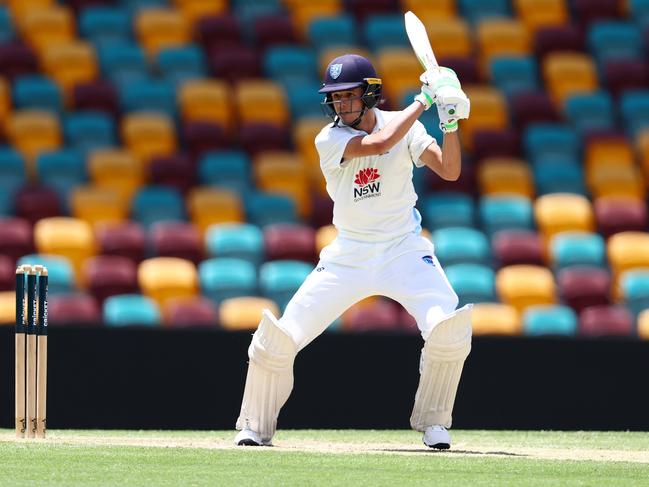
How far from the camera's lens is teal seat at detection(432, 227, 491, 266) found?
988cm

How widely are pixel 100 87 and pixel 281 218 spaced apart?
2.14 meters

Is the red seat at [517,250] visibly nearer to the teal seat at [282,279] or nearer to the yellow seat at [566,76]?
the teal seat at [282,279]

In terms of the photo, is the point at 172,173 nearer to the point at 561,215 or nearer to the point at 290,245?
the point at 290,245

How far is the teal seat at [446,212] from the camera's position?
33.7 feet

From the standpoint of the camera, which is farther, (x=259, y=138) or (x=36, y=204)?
(x=259, y=138)

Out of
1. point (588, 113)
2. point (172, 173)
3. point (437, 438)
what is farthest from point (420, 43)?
point (588, 113)

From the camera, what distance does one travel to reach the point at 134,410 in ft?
24.2

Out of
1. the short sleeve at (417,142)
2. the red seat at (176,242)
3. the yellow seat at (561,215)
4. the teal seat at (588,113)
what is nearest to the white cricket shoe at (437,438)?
the short sleeve at (417,142)

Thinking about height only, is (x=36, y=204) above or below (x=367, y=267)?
above

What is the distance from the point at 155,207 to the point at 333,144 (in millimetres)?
4672

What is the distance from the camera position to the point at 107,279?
370 inches

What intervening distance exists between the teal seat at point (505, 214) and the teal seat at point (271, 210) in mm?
1392

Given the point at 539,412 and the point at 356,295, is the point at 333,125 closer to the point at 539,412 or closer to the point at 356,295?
the point at 356,295

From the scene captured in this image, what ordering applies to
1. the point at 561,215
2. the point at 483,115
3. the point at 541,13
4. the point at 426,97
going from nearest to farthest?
the point at 426,97
the point at 561,215
the point at 483,115
the point at 541,13
